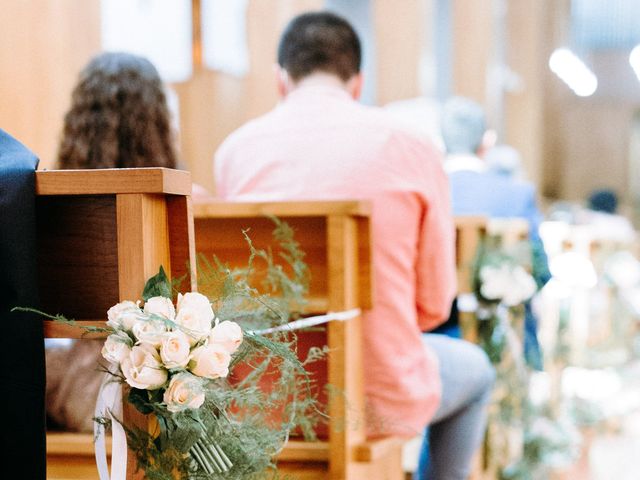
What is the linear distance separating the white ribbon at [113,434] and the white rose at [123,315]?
0.10 meters

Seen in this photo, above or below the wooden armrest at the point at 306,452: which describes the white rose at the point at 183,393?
above

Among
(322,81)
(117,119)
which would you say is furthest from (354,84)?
(117,119)

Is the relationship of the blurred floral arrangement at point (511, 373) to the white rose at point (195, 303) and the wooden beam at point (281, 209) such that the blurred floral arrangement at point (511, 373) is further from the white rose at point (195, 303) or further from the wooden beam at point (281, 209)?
the white rose at point (195, 303)

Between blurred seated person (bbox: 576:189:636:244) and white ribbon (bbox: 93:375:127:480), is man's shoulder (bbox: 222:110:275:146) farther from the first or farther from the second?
blurred seated person (bbox: 576:189:636:244)

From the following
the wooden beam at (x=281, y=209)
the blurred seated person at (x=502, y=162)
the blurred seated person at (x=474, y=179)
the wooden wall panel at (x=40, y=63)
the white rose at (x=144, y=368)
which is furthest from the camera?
the blurred seated person at (x=502, y=162)

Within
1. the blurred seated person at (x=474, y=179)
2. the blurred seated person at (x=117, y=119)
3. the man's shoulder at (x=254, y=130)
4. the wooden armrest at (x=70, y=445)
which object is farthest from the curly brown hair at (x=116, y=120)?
the blurred seated person at (x=474, y=179)

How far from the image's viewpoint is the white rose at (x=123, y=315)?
4.05 ft

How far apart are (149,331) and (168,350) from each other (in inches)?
1.3

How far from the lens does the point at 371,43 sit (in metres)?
9.78

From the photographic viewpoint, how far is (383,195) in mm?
2504

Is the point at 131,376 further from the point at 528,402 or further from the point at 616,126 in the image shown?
the point at 616,126

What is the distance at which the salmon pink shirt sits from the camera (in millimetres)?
2504

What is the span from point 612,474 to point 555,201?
998cm

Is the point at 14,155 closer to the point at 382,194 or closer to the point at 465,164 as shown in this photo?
the point at 382,194
